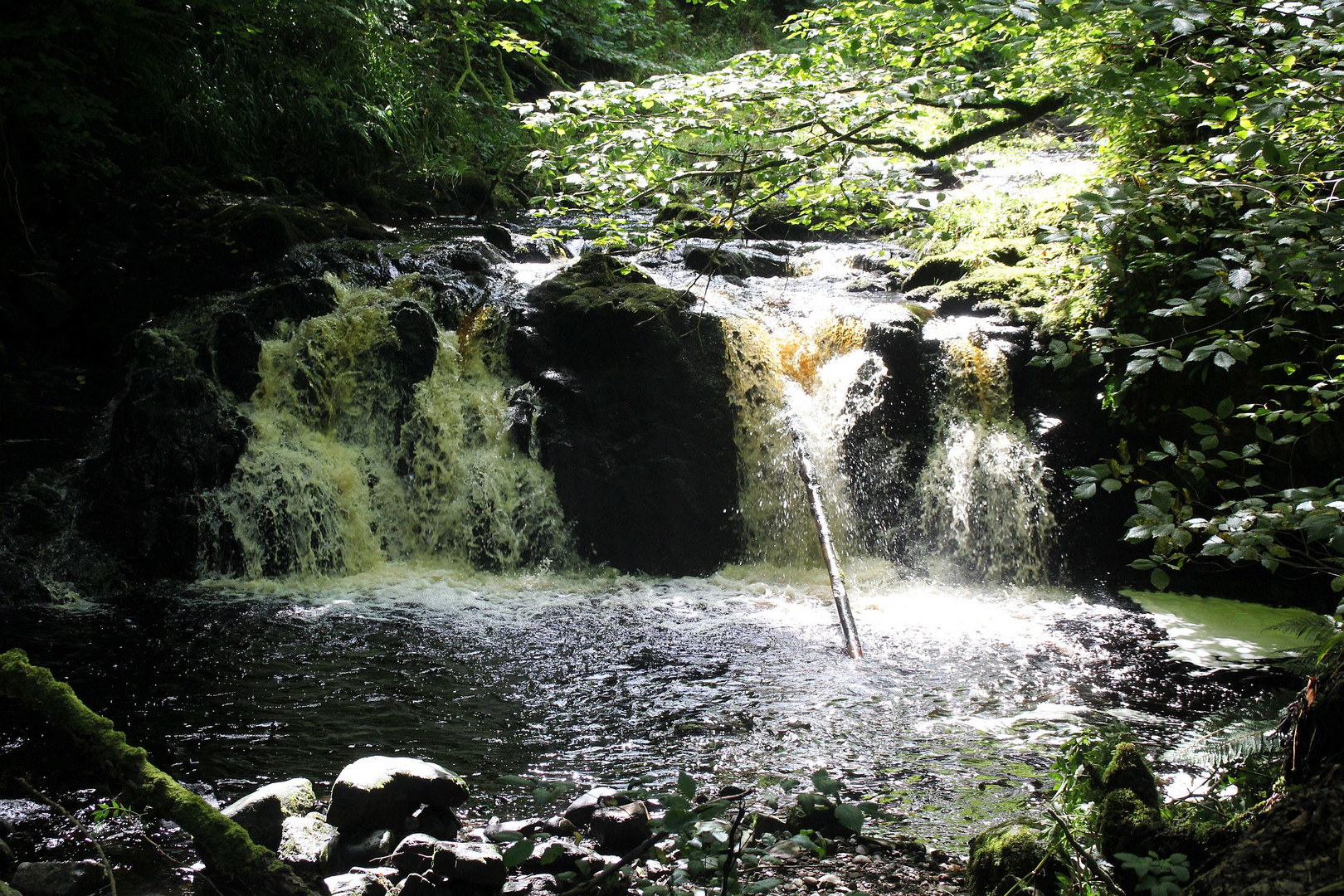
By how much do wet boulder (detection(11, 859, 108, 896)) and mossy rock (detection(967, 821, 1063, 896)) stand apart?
2.73 m

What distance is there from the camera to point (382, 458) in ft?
24.9

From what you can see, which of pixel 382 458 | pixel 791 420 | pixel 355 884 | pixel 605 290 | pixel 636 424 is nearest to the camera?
pixel 355 884

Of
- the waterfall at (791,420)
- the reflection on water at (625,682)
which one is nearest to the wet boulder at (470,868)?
the reflection on water at (625,682)

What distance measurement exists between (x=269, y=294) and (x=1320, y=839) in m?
8.33

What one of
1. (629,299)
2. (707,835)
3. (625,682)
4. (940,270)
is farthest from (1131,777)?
(940,270)

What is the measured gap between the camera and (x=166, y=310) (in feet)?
25.2

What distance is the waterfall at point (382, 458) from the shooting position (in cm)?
696

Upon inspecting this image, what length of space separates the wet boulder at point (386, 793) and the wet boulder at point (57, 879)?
722 mm

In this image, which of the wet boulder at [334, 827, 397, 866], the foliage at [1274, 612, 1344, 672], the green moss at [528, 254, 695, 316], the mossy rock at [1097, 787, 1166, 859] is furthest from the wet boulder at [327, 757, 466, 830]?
the green moss at [528, 254, 695, 316]

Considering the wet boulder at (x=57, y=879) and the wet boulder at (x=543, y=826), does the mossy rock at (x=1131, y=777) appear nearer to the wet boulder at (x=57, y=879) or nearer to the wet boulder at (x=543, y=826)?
the wet boulder at (x=543, y=826)

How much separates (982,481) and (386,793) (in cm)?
613

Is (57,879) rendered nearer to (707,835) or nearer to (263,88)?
Answer: (707,835)

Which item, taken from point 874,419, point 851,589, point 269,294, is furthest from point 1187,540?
point 269,294

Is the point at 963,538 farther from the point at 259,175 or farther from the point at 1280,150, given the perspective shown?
the point at 259,175
